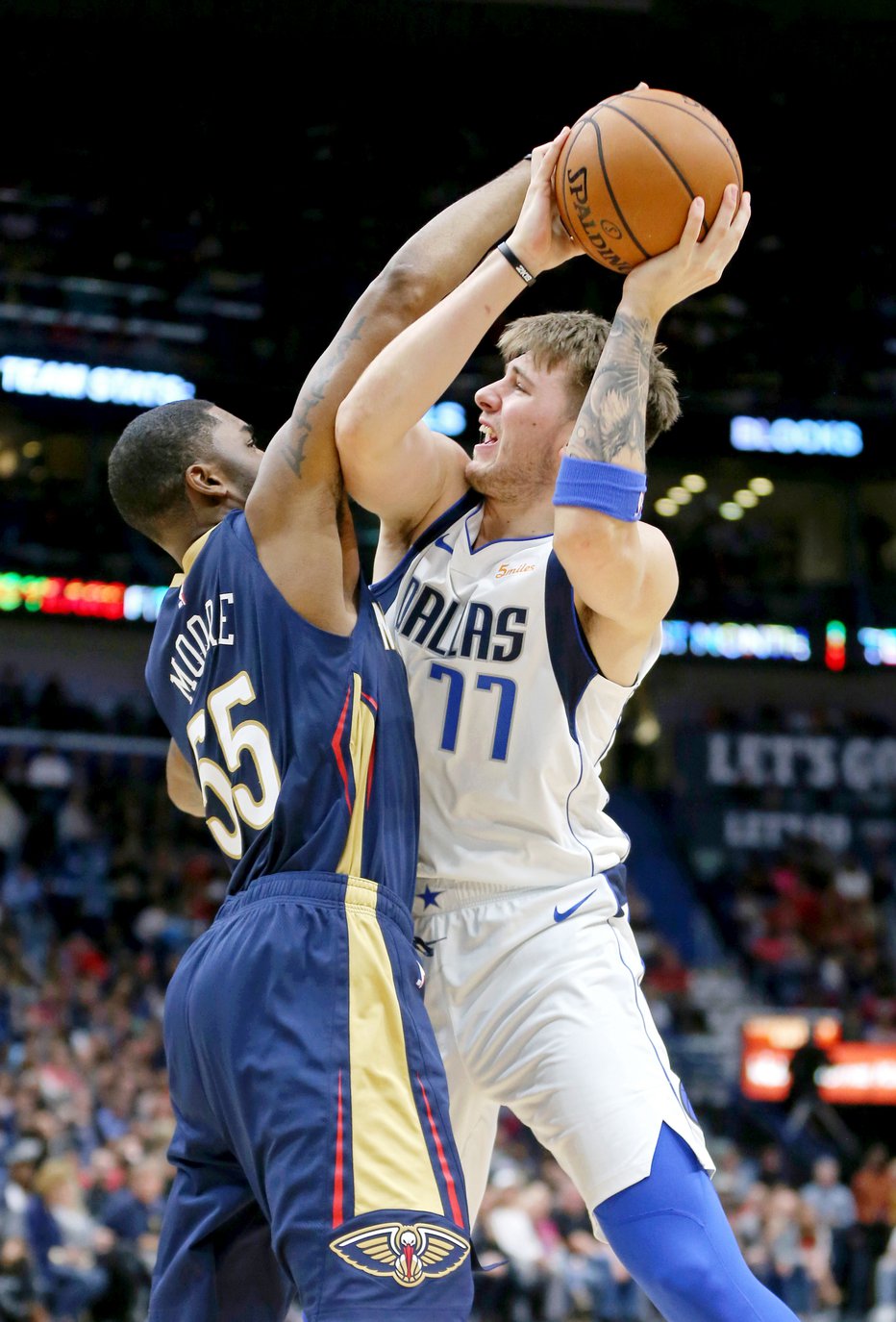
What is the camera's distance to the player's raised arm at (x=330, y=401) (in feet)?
8.72

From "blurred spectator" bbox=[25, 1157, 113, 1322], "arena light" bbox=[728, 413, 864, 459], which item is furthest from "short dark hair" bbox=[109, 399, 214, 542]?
"arena light" bbox=[728, 413, 864, 459]

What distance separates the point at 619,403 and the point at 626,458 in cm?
11

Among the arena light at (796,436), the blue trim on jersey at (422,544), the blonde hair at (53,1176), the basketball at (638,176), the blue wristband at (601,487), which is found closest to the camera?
the blue wristband at (601,487)

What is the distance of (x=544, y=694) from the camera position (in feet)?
9.99

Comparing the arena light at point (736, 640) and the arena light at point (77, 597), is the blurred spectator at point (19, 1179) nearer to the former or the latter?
the arena light at point (77, 597)

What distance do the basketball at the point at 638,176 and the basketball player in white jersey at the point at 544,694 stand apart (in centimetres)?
4

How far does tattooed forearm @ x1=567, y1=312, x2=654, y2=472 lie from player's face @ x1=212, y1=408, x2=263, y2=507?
2.06 feet

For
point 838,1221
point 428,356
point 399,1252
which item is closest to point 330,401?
point 428,356

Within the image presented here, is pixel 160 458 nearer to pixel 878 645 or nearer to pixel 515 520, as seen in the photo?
pixel 515 520

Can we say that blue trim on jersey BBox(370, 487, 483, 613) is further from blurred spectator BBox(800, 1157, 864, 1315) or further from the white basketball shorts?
blurred spectator BBox(800, 1157, 864, 1315)

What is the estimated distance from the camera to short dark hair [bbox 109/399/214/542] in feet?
9.64

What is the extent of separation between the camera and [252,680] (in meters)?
2.68

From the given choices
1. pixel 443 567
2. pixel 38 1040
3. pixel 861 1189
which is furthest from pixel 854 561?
pixel 443 567

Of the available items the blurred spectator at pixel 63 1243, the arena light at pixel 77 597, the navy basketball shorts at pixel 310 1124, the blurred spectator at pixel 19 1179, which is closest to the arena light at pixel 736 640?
the arena light at pixel 77 597
